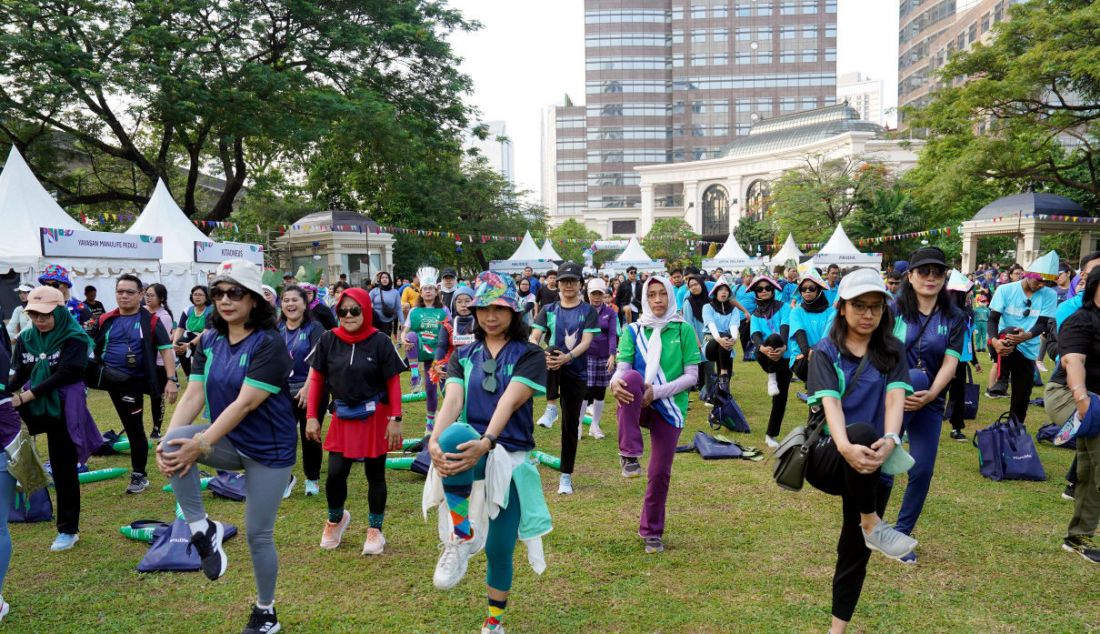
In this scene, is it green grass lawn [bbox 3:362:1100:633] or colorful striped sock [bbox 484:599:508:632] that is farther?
green grass lawn [bbox 3:362:1100:633]

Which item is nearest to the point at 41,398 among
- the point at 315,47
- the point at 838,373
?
the point at 838,373

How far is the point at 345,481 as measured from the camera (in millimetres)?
4594

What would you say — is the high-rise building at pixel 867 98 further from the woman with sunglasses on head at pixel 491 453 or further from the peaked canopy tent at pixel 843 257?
the woman with sunglasses on head at pixel 491 453

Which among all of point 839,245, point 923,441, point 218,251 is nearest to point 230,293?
point 923,441

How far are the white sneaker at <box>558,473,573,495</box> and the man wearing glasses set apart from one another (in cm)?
480

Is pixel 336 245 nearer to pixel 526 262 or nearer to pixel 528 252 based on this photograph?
pixel 526 262

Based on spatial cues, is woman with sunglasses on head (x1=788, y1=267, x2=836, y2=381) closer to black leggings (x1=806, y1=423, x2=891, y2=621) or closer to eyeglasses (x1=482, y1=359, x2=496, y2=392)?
black leggings (x1=806, y1=423, x2=891, y2=621)

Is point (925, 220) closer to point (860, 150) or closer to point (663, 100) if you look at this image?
point (860, 150)

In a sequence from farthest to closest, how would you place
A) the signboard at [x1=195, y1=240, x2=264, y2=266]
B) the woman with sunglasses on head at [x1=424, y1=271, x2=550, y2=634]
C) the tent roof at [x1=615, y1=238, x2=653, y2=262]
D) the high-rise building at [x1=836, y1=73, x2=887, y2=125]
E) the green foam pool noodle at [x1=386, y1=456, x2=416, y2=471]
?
1. the high-rise building at [x1=836, y1=73, x2=887, y2=125]
2. the tent roof at [x1=615, y1=238, x2=653, y2=262]
3. the signboard at [x1=195, y1=240, x2=264, y2=266]
4. the green foam pool noodle at [x1=386, y1=456, x2=416, y2=471]
5. the woman with sunglasses on head at [x1=424, y1=271, x2=550, y2=634]

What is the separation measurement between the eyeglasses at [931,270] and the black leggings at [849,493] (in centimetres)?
190

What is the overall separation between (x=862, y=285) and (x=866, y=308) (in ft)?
0.36

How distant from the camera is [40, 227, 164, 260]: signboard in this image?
12.7 meters

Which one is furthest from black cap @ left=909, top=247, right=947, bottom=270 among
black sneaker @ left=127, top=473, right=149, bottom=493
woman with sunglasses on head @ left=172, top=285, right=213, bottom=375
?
woman with sunglasses on head @ left=172, top=285, right=213, bottom=375

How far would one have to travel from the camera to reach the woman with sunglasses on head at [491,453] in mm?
3020
